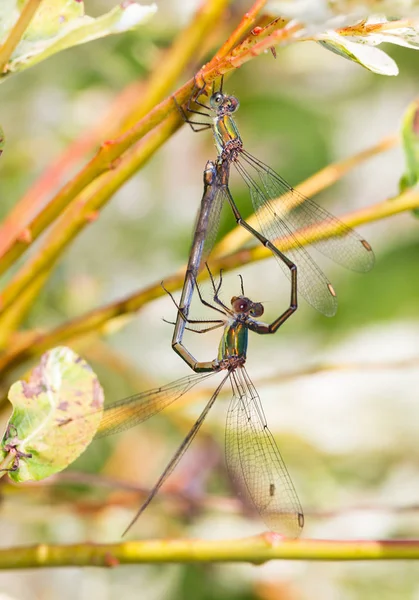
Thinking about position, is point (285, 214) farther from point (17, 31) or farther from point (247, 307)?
point (17, 31)

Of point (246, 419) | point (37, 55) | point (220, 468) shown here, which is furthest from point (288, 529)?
point (220, 468)

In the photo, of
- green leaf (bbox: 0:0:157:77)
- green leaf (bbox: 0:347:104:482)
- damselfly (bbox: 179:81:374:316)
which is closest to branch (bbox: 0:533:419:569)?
green leaf (bbox: 0:347:104:482)

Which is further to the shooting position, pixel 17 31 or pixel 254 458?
pixel 254 458

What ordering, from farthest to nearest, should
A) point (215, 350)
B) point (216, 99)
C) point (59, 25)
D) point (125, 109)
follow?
point (215, 350), point (125, 109), point (216, 99), point (59, 25)

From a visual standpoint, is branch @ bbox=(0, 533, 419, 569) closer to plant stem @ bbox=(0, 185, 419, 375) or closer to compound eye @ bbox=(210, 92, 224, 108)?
plant stem @ bbox=(0, 185, 419, 375)

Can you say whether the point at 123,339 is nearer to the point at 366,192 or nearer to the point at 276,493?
the point at 276,493

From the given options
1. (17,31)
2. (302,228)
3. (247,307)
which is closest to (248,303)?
(247,307)
